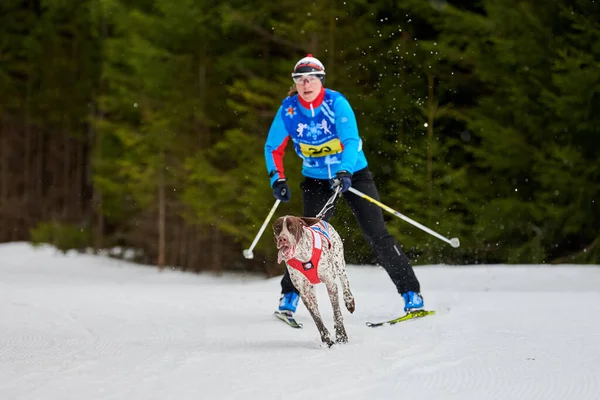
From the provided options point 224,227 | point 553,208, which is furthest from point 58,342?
point 224,227

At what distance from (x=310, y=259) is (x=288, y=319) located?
1640 mm

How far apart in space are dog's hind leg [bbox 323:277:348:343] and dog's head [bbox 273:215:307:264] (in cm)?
47

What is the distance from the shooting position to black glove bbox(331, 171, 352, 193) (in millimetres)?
6301

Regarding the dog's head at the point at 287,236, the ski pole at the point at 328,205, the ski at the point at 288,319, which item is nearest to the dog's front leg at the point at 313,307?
the dog's head at the point at 287,236

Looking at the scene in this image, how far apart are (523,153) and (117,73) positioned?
14.4 meters

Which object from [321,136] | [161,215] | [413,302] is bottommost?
[161,215]

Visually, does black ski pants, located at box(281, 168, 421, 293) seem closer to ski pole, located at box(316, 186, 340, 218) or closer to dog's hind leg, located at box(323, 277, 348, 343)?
ski pole, located at box(316, 186, 340, 218)

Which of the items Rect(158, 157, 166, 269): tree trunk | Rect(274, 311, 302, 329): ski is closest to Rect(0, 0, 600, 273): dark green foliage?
Rect(158, 157, 166, 269): tree trunk

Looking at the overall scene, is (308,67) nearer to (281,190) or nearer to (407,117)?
(281,190)

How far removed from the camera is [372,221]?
22.7ft

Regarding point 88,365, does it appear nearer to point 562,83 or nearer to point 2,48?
point 562,83

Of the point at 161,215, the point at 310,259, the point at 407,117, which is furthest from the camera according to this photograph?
the point at 161,215

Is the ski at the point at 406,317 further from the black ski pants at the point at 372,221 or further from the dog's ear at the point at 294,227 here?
the dog's ear at the point at 294,227

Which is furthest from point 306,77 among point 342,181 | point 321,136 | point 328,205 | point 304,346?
point 304,346
